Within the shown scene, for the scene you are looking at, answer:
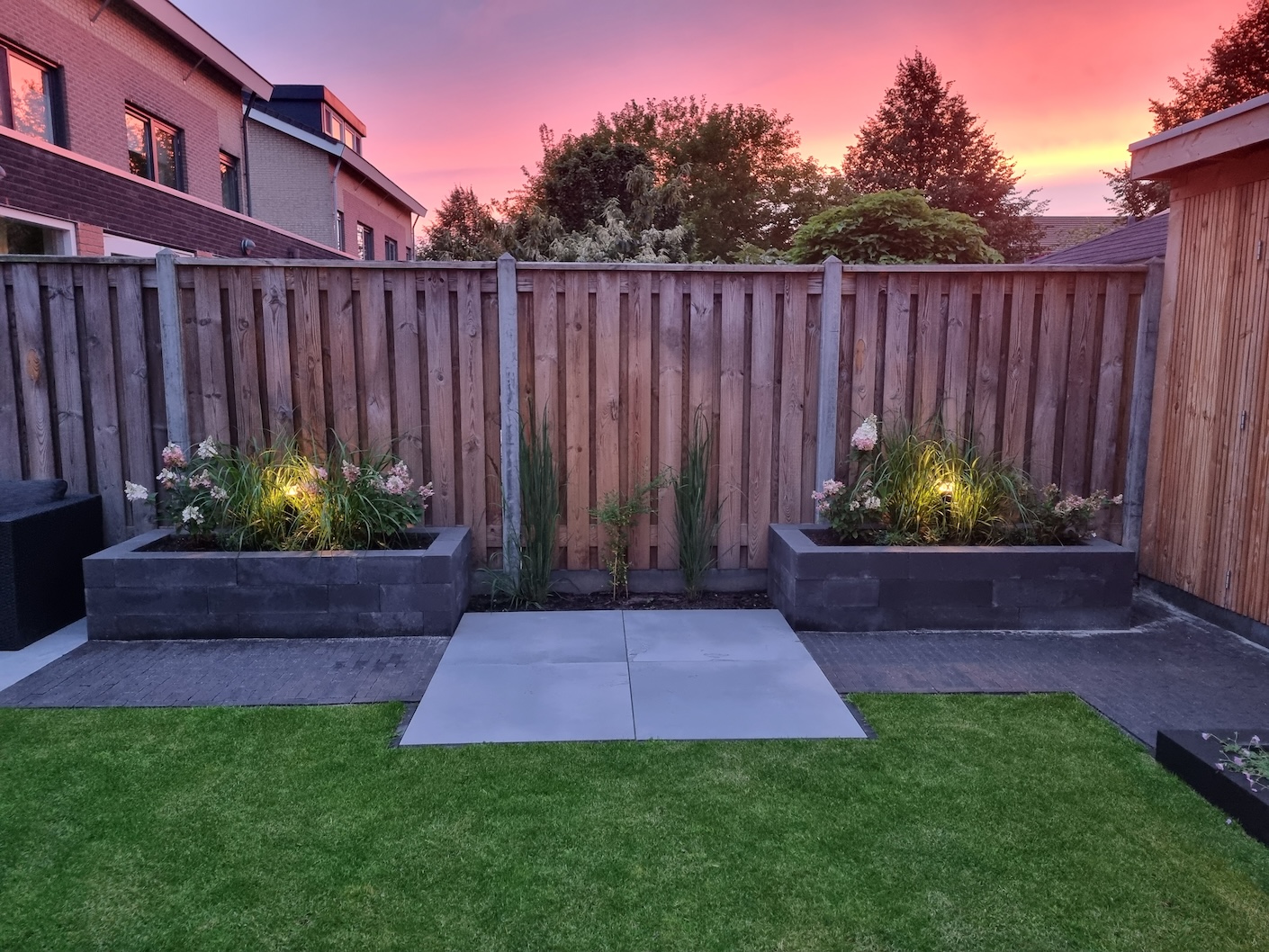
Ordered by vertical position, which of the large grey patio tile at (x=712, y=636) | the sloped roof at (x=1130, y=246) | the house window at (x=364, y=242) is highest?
the house window at (x=364, y=242)

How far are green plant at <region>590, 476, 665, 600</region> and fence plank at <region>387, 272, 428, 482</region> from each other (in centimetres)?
115

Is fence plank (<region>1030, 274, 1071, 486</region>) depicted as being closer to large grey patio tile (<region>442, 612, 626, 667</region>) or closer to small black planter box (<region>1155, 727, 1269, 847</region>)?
small black planter box (<region>1155, 727, 1269, 847</region>)

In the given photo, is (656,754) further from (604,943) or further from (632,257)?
(632,257)

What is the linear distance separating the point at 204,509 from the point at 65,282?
1.63 meters

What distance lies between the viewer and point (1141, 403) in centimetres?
494

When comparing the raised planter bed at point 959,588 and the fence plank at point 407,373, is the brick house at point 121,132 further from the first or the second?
the raised planter bed at point 959,588

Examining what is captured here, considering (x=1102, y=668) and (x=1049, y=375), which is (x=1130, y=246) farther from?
(x=1102, y=668)

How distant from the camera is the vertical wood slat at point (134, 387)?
15.1ft

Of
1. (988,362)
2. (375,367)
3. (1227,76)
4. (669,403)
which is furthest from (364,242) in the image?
(1227,76)

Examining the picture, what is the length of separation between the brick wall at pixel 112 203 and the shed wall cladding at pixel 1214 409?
9.31 m

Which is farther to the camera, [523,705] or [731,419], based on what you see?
[731,419]

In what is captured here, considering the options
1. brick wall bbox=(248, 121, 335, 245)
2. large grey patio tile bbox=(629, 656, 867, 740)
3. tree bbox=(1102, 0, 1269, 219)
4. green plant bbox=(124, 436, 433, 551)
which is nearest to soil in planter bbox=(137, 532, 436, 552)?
green plant bbox=(124, 436, 433, 551)

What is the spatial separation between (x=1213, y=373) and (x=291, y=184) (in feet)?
55.0

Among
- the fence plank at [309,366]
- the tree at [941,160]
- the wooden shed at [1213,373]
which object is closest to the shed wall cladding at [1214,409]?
the wooden shed at [1213,373]
